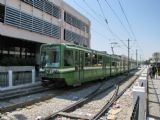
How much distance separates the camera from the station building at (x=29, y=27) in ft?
81.9

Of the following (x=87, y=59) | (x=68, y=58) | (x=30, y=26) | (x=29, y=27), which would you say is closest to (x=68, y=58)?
(x=68, y=58)

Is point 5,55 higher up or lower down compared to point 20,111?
higher up

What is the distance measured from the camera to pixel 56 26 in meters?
35.8

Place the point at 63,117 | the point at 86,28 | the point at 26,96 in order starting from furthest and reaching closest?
the point at 86,28 → the point at 26,96 → the point at 63,117

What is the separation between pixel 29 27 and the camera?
27875 mm

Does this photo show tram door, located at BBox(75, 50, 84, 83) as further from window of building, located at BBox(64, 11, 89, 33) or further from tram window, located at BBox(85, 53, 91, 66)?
window of building, located at BBox(64, 11, 89, 33)

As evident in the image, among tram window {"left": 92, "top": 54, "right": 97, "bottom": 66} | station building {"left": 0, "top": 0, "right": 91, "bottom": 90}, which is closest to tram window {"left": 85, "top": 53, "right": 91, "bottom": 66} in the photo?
tram window {"left": 92, "top": 54, "right": 97, "bottom": 66}

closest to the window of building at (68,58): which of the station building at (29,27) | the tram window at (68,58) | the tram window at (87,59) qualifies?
the tram window at (68,58)

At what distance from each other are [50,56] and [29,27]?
1203cm

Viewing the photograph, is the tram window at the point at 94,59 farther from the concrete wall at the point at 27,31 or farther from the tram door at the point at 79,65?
→ the concrete wall at the point at 27,31

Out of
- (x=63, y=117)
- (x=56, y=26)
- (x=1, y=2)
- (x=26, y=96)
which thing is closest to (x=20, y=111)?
(x=63, y=117)

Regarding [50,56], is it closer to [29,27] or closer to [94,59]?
[94,59]

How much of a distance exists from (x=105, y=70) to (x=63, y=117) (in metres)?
17.7

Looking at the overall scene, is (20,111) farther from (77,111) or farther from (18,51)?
(18,51)
